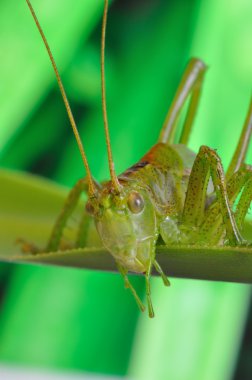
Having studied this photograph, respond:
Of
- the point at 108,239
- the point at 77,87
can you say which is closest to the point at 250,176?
the point at 108,239

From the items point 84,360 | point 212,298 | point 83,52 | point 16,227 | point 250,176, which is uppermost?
point 83,52

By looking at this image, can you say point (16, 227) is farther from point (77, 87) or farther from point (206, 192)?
point (77, 87)

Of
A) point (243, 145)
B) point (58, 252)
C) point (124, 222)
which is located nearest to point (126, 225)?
point (124, 222)

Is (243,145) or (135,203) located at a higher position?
(243,145)

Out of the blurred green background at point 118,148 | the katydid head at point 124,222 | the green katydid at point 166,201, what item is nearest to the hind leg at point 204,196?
the green katydid at point 166,201

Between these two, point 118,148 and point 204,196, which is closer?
point 204,196

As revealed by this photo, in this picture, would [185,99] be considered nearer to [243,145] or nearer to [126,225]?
[243,145]
